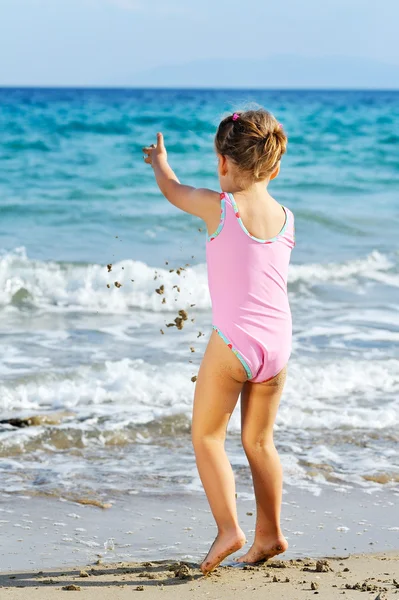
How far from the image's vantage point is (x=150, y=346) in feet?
22.4

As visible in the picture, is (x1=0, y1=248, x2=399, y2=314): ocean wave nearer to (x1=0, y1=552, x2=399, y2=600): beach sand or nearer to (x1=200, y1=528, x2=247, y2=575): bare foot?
(x1=0, y1=552, x2=399, y2=600): beach sand

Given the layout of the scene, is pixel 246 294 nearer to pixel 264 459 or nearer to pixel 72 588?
pixel 264 459

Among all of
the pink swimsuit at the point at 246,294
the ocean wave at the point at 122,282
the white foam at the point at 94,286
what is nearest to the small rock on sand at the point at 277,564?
the pink swimsuit at the point at 246,294

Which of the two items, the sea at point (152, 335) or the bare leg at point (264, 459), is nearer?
the bare leg at point (264, 459)

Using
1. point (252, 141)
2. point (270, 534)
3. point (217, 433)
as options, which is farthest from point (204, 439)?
point (252, 141)

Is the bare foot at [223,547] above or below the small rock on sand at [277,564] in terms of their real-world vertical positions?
above

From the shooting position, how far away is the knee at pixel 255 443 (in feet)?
10.5

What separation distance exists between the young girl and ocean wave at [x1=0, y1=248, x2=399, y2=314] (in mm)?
4649

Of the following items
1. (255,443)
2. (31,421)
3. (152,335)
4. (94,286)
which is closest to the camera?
(255,443)

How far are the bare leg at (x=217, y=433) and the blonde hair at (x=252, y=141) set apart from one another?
1.95 feet

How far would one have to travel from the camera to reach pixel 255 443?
10.5 feet

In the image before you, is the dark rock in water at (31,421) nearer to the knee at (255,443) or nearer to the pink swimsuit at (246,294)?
the knee at (255,443)

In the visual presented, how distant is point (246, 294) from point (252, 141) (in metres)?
0.52

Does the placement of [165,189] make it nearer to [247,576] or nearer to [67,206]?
[247,576]
